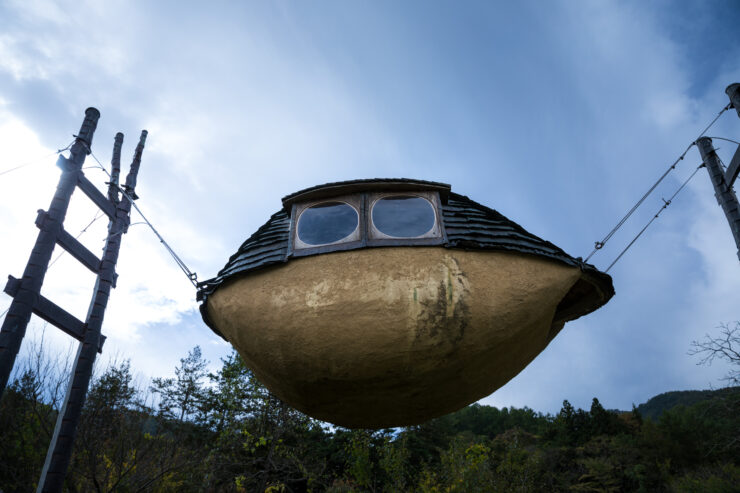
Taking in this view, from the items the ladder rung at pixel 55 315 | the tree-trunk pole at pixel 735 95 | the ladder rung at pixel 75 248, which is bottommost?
the ladder rung at pixel 55 315

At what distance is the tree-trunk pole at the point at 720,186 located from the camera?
7.27m

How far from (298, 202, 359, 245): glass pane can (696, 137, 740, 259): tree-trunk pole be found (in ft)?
22.1

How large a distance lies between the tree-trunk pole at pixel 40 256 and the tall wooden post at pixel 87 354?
0.74 meters

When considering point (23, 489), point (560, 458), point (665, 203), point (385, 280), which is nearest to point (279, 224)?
point (385, 280)

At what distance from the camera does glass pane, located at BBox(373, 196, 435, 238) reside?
3.88m

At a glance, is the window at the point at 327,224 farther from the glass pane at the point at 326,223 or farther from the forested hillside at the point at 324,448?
the forested hillside at the point at 324,448

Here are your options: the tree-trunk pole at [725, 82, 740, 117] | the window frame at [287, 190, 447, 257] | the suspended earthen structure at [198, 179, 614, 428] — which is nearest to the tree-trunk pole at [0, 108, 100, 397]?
the suspended earthen structure at [198, 179, 614, 428]

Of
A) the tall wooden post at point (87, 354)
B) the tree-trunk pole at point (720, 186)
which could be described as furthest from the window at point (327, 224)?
the tree-trunk pole at point (720, 186)

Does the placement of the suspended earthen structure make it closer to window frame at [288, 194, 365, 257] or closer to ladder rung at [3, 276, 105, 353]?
window frame at [288, 194, 365, 257]

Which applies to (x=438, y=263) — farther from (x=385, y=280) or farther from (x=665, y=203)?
(x=665, y=203)

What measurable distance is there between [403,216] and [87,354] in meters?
5.76

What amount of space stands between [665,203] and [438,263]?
15.5 ft

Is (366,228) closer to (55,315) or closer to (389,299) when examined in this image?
(389,299)

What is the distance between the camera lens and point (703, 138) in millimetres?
7723
